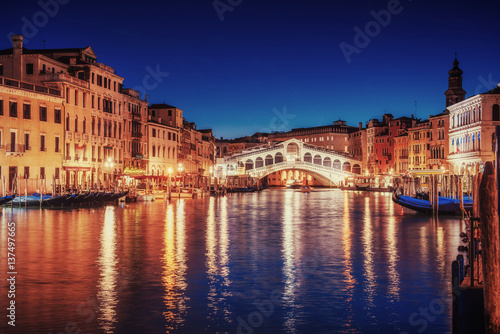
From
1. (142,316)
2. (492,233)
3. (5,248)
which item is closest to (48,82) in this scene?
(5,248)

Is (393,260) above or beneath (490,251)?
beneath

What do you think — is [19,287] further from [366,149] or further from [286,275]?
[366,149]

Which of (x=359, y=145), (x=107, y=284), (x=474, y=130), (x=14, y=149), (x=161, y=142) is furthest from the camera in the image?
(x=359, y=145)

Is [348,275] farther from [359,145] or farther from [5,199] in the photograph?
[359,145]

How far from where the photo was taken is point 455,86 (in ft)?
229

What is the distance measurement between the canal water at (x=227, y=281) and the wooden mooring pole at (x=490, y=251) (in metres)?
1.16

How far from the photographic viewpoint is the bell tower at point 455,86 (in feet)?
227

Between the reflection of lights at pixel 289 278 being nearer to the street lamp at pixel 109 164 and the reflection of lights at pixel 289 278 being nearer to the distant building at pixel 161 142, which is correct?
the street lamp at pixel 109 164

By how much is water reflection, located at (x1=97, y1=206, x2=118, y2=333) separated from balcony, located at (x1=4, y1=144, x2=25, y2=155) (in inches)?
727

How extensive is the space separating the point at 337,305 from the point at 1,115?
29.5 m

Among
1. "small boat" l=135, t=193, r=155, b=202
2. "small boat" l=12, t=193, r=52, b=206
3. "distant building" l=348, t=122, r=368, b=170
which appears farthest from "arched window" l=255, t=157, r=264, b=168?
"small boat" l=12, t=193, r=52, b=206

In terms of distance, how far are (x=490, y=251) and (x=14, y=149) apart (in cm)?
3215

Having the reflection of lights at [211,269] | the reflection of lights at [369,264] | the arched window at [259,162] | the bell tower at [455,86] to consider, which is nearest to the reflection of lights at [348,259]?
the reflection of lights at [369,264]

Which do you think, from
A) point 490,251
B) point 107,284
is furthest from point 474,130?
point 490,251
